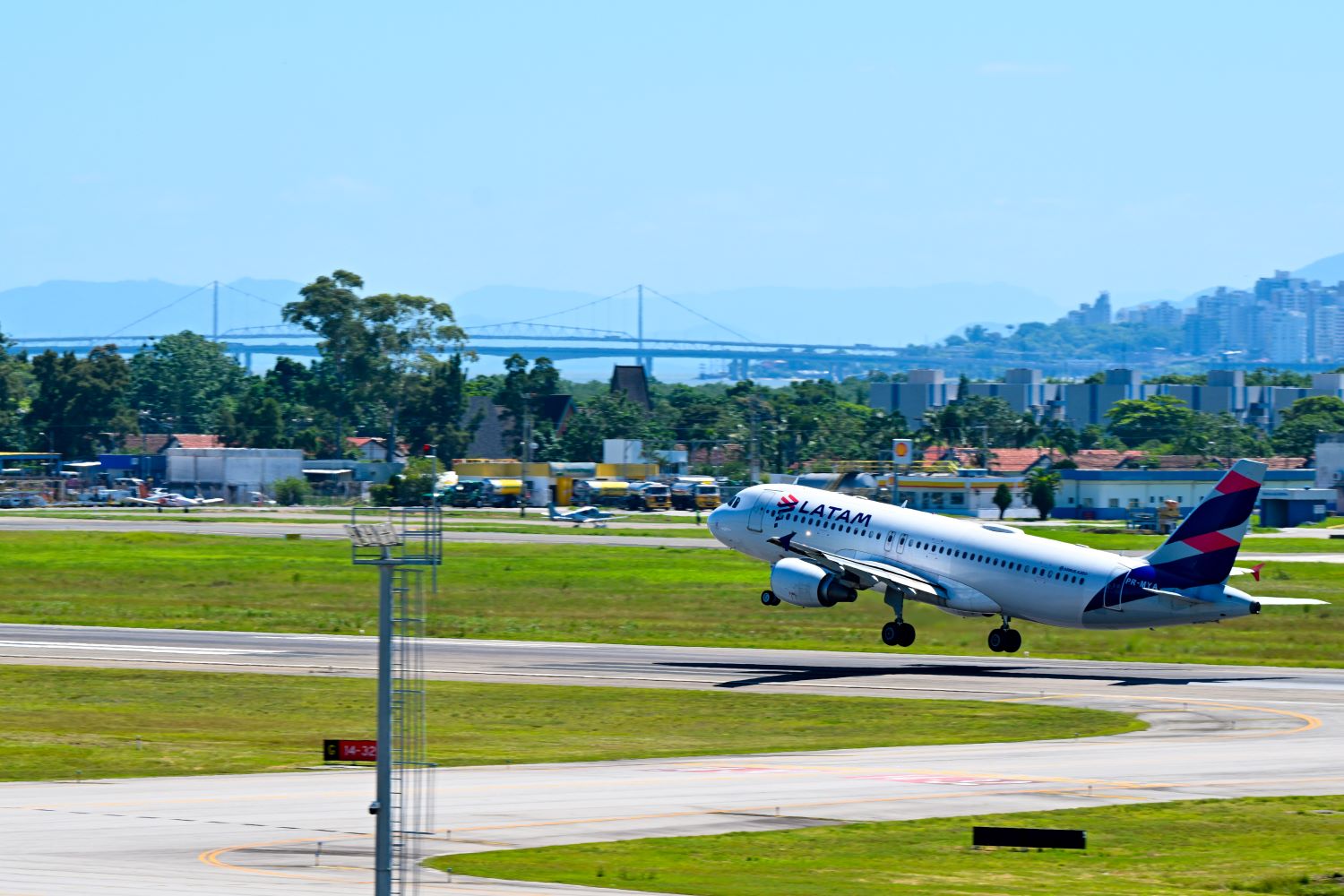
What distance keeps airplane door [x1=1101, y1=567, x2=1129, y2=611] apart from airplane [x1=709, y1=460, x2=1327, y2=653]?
0.04 m

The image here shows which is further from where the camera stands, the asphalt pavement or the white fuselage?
the asphalt pavement

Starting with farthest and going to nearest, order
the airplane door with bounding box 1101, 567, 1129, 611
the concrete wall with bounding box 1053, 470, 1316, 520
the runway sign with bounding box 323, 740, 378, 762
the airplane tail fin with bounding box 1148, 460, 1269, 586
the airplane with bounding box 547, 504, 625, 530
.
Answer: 1. the concrete wall with bounding box 1053, 470, 1316, 520
2. the airplane with bounding box 547, 504, 625, 530
3. the airplane door with bounding box 1101, 567, 1129, 611
4. the airplane tail fin with bounding box 1148, 460, 1269, 586
5. the runway sign with bounding box 323, 740, 378, 762

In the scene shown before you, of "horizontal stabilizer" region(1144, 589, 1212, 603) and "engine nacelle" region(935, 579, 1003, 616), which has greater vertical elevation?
"horizontal stabilizer" region(1144, 589, 1212, 603)

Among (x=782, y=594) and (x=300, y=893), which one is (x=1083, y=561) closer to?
(x=782, y=594)

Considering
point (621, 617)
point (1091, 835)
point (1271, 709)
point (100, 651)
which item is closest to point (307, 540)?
point (621, 617)

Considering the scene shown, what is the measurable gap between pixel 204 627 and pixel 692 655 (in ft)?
74.7

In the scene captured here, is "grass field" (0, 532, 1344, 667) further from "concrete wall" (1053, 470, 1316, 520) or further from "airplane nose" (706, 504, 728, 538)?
"concrete wall" (1053, 470, 1316, 520)

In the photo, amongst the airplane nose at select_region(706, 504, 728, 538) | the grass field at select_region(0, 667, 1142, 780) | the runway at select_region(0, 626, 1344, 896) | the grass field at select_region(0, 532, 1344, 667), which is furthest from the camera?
the airplane nose at select_region(706, 504, 728, 538)

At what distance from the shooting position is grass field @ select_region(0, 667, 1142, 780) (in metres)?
45.1

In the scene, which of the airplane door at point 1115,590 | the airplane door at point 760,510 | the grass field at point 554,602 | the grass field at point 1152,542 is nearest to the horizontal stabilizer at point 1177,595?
the airplane door at point 1115,590

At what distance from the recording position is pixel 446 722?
51.3m

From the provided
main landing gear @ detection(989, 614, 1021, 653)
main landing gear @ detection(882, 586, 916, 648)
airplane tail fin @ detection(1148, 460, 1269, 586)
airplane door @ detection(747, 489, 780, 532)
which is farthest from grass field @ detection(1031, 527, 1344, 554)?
airplane tail fin @ detection(1148, 460, 1269, 586)

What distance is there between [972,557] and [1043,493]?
413 ft

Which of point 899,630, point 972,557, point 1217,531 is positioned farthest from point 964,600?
point 1217,531
